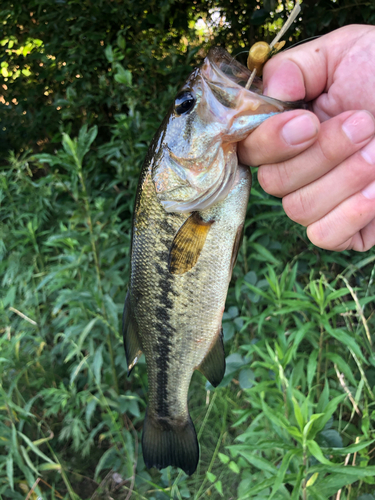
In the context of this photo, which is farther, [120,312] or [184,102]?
[120,312]

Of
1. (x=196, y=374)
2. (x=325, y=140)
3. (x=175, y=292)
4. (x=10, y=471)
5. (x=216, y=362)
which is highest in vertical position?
(x=325, y=140)

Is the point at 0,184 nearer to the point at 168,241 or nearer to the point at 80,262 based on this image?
the point at 80,262

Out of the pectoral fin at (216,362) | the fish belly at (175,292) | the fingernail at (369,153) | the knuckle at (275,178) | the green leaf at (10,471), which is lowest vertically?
the green leaf at (10,471)

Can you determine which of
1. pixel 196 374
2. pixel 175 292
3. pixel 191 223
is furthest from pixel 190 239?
pixel 196 374

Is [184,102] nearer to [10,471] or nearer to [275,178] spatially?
[275,178]

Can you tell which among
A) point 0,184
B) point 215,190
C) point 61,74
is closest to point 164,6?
point 61,74

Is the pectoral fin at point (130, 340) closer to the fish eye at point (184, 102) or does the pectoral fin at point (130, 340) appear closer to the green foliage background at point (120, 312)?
the green foliage background at point (120, 312)

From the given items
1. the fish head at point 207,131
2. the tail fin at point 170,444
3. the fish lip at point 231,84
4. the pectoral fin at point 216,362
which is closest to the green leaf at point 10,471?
the tail fin at point 170,444
